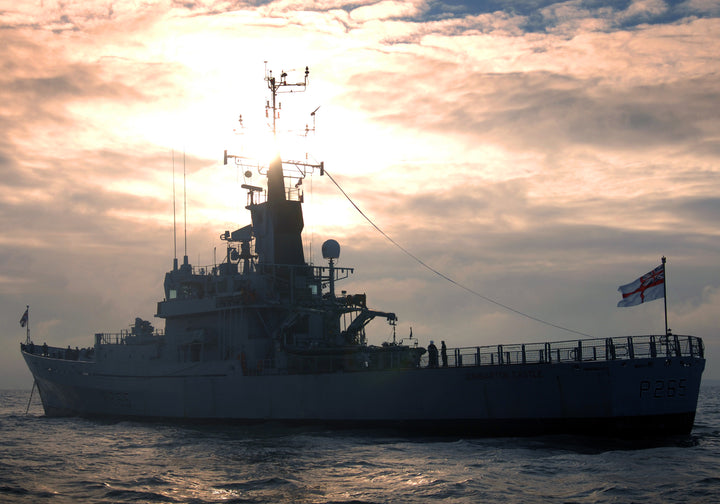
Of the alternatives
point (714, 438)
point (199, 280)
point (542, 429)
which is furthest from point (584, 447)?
point (199, 280)

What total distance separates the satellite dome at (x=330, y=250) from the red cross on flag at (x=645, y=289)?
1475cm

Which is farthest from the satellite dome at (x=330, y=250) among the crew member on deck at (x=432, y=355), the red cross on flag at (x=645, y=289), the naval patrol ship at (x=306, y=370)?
the red cross on flag at (x=645, y=289)

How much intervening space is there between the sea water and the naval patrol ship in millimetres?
1099

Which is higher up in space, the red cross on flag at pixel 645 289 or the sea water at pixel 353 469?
the red cross on flag at pixel 645 289

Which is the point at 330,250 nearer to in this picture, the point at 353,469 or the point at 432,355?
the point at 432,355

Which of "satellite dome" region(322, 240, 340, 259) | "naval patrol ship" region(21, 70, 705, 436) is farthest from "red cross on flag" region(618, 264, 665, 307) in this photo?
"satellite dome" region(322, 240, 340, 259)

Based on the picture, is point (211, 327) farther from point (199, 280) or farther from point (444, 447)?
point (444, 447)

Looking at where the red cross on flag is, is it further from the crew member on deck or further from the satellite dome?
the satellite dome

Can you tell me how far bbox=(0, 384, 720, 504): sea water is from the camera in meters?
18.1

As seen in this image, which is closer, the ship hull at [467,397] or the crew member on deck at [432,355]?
the ship hull at [467,397]

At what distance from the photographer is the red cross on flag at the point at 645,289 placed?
26859mm

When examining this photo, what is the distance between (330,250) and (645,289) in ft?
52.3

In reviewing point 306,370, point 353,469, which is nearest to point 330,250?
point 306,370

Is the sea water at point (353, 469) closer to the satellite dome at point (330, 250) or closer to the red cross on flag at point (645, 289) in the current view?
the red cross on flag at point (645, 289)
